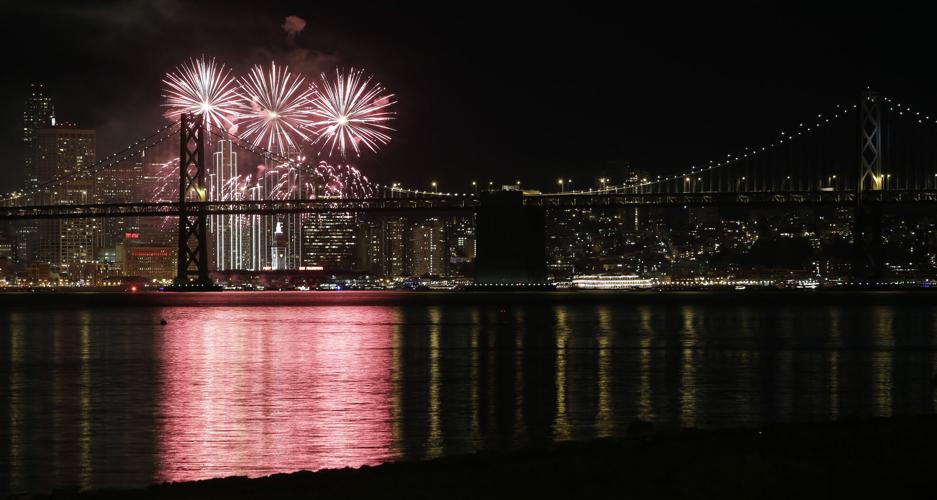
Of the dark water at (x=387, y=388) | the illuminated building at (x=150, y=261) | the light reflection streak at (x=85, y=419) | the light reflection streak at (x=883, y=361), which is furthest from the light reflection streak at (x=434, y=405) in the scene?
the illuminated building at (x=150, y=261)

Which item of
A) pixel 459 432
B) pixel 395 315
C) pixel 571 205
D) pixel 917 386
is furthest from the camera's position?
pixel 571 205

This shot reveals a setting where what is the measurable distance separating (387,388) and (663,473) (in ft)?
36.4

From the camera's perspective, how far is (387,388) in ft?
65.3

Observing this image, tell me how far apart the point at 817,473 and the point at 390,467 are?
3.53 meters

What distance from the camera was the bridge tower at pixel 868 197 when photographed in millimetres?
70250

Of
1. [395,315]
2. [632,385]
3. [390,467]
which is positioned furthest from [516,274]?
[390,467]

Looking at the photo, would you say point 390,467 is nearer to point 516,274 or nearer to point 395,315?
point 395,315

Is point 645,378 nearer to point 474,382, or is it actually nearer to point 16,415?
point 474,382

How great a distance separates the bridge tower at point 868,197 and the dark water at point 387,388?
101 feet

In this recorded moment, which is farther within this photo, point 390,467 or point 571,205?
point 571,205

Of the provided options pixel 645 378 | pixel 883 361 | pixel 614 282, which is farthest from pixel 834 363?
pixel 614 282

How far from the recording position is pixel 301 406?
1720 cm

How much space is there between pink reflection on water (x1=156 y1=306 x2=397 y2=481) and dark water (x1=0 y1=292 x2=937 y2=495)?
0.15ft

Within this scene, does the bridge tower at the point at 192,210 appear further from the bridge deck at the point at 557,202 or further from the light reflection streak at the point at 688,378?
the light reflection streak at the point at 688,378
